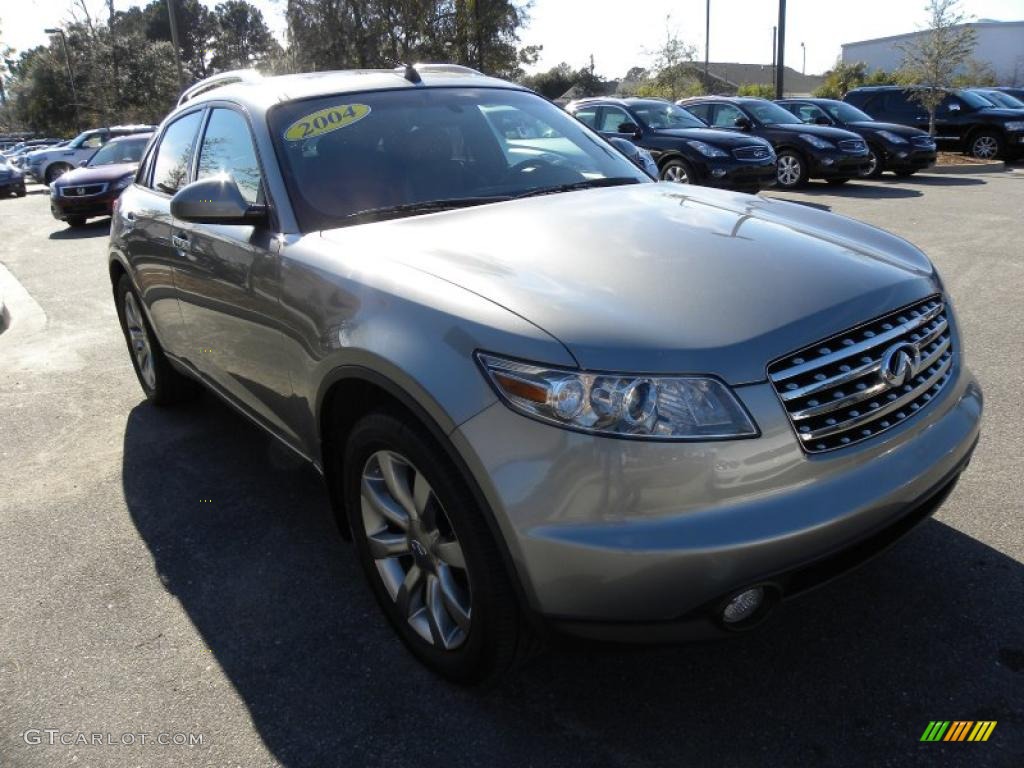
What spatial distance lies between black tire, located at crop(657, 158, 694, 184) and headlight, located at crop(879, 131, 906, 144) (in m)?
5.30

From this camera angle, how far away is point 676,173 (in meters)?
13.0

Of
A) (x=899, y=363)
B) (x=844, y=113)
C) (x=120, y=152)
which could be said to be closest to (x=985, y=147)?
(x=844, y=113)

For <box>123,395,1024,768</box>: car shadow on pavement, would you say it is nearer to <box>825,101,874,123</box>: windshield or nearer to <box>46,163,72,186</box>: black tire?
<box>825,101,874,123</box>: windshield

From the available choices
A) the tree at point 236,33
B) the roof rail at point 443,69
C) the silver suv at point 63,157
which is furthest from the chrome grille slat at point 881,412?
the tree at point 236,33

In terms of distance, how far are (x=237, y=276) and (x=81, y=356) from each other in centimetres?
403

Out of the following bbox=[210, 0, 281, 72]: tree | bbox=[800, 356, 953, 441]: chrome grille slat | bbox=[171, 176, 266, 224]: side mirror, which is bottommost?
bbox=[800, 356, 953, 441]: chrome grille slat

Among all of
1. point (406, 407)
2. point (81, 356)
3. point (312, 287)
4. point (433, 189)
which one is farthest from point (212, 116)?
point (81, 356)

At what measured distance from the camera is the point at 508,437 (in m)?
2.04

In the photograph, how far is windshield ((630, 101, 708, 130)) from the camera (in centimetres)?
1400

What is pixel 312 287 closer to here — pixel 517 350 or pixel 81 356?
pixel 517 350

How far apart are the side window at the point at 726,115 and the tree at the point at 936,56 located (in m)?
5.87

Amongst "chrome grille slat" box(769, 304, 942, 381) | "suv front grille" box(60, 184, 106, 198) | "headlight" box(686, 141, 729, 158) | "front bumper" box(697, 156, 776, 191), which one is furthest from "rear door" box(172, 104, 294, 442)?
"suv front grille" box(60, 184, 106, 198)

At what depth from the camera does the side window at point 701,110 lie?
16.6 m

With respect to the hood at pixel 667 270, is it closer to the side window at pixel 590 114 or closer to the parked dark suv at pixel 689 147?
the parked dark suv at pixel 689 147
